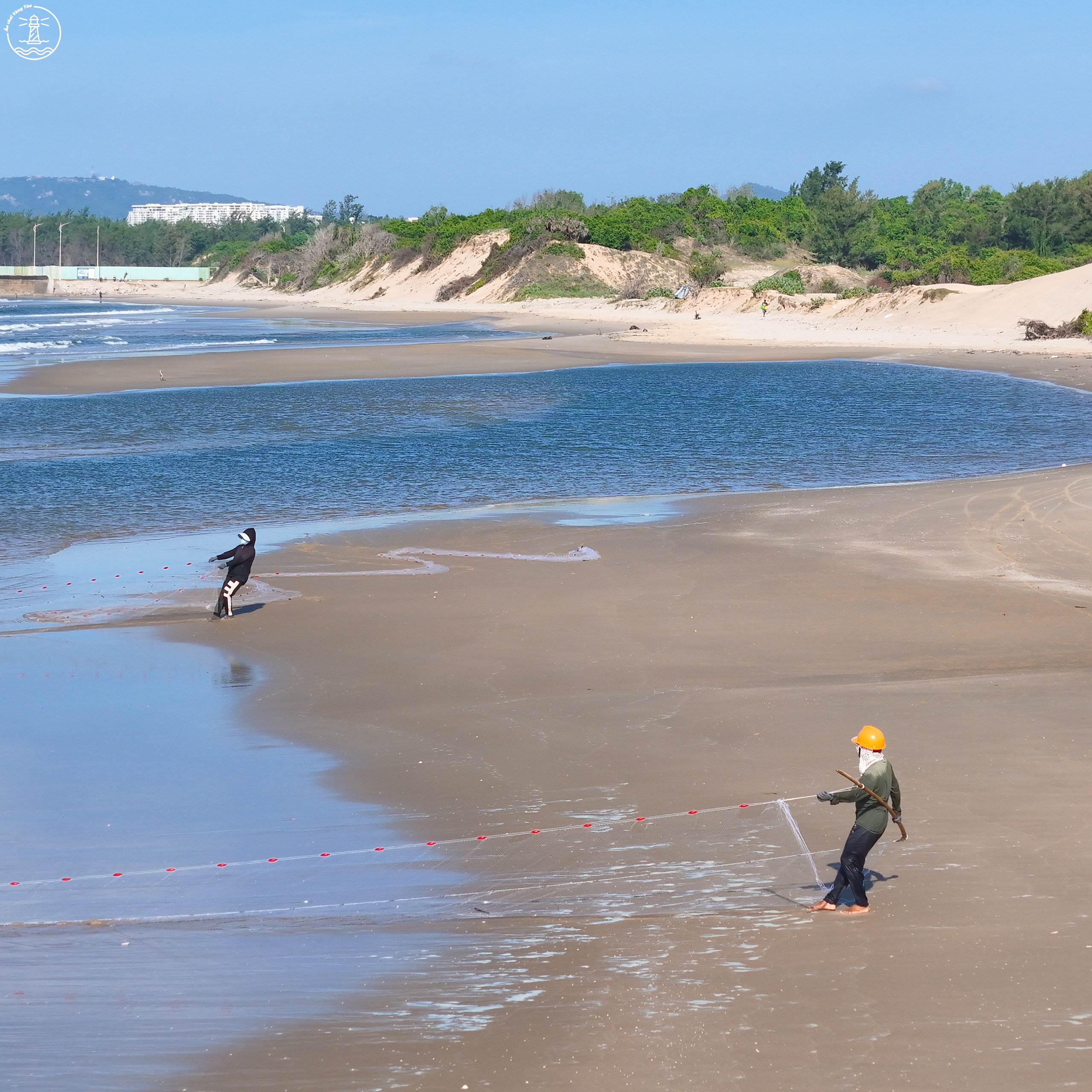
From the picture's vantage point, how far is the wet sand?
557 centimetres

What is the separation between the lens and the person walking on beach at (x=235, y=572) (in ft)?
46.0

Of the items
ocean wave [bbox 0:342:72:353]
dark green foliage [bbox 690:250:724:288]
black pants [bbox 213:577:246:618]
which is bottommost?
black pants [bbox 213:577:246:618]

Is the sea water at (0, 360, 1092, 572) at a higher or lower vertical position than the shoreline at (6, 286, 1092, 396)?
lower

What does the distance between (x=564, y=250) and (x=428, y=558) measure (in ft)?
255

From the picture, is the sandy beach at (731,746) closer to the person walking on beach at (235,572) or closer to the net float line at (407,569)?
the net float line at (407,569)

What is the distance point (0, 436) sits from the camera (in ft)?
97.6

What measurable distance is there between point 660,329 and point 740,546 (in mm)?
43260

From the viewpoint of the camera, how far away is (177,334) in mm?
66125

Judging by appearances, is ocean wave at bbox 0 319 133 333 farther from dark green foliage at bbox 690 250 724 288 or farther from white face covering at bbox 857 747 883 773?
white face covering at bbox 857 747 883 773

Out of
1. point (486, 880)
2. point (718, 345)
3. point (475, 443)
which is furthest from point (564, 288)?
point (486, 880)

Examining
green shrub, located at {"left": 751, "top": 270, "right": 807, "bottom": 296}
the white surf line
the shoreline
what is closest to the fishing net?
the white surf line

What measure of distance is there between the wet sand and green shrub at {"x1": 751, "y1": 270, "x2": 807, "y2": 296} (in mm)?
48815

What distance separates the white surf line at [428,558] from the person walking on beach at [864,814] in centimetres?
928

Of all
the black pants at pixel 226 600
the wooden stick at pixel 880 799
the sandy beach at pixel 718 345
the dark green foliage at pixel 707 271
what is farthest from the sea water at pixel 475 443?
the dark green foliage at pixel 707 271
